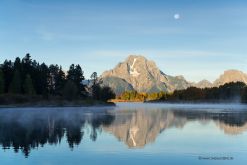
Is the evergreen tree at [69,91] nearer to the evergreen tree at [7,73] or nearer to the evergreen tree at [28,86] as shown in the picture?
the evergreen tree at [28,86]

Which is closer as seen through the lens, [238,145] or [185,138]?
[238,145]

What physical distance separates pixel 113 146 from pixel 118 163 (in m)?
9.30

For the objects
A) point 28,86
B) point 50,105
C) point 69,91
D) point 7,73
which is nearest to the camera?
point 28,86

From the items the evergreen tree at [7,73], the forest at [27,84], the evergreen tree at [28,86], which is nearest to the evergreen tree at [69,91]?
the forest at [27,84]

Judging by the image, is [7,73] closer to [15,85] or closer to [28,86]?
[15,85]

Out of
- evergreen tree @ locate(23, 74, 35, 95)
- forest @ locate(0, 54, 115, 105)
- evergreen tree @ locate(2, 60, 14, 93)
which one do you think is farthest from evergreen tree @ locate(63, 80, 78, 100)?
evergreen tree @ locate(2, 60, 14, 93)

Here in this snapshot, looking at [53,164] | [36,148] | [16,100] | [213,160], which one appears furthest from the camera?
[16,100]

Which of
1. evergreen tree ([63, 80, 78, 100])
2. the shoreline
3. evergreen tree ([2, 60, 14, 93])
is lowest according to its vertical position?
the shoreline

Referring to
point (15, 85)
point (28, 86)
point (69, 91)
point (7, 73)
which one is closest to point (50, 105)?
point (28, 86)

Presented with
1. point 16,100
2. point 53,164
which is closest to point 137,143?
point 53,164

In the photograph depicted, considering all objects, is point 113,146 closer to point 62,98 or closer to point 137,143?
point 137,143

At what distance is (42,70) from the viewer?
190 meters

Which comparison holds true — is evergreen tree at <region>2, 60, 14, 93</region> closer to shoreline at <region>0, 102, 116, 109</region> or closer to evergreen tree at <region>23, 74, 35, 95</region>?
evergreen tree at <region>23, 74, 35, 95</region>

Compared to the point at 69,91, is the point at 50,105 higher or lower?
lower
